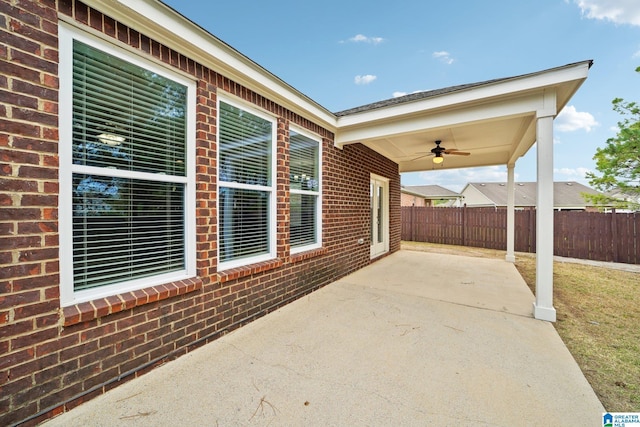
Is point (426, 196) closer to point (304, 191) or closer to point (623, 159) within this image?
A: point (623, 159)

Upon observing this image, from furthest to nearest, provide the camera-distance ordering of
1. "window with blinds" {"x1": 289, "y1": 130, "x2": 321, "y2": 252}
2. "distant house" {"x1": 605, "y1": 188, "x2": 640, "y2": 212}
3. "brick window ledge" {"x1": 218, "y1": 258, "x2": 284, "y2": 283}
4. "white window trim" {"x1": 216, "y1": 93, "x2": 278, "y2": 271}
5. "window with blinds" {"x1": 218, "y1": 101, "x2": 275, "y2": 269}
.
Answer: "distant house" {"x1": 605, "y1": 188, "x2": 640, "y2": 212} → "window with blinds" {"x1": 289, "y1": 130, "x2": 321, "y2": 252} → "white window trim" {"x1": 216, "y1": 93, "x2": 278, "y2": 271} → "window with blinds" {"x1": 218, "y1": 101, "x2": 275, "y2": 269} → "brick window ledge" {"x1": 218, "y1": 258, "x2": 284, "y2": 283}

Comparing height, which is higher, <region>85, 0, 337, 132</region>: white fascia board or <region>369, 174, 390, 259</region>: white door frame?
<region>85, 0, 337, 132</region>: white fascia board

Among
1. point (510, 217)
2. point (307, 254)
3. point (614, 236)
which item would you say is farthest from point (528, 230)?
point (307, 254)

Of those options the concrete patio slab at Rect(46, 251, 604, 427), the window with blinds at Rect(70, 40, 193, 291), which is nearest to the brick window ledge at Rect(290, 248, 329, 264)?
the concrete patio slab at Rect(46, 251, 604, 427)

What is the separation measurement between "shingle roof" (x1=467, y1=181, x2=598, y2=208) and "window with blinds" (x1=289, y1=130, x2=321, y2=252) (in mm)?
25470

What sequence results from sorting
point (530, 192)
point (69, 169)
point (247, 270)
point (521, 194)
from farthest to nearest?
point (530, 192) → point (521, 194) → point (247, 270) → point (69, 169)

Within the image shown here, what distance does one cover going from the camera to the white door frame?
736 cm

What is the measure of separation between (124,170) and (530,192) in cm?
3258

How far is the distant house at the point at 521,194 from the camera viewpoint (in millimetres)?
22391

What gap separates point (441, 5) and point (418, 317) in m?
6.78

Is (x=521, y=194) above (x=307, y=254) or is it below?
above

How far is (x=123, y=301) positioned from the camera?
6.68 ft

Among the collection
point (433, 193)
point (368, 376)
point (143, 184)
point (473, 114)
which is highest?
point (433, 193)

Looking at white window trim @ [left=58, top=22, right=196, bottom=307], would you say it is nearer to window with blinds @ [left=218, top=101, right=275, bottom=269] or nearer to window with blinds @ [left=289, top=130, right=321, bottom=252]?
window with blinds @ [left=218, top=101, right=275, bottom=269]
